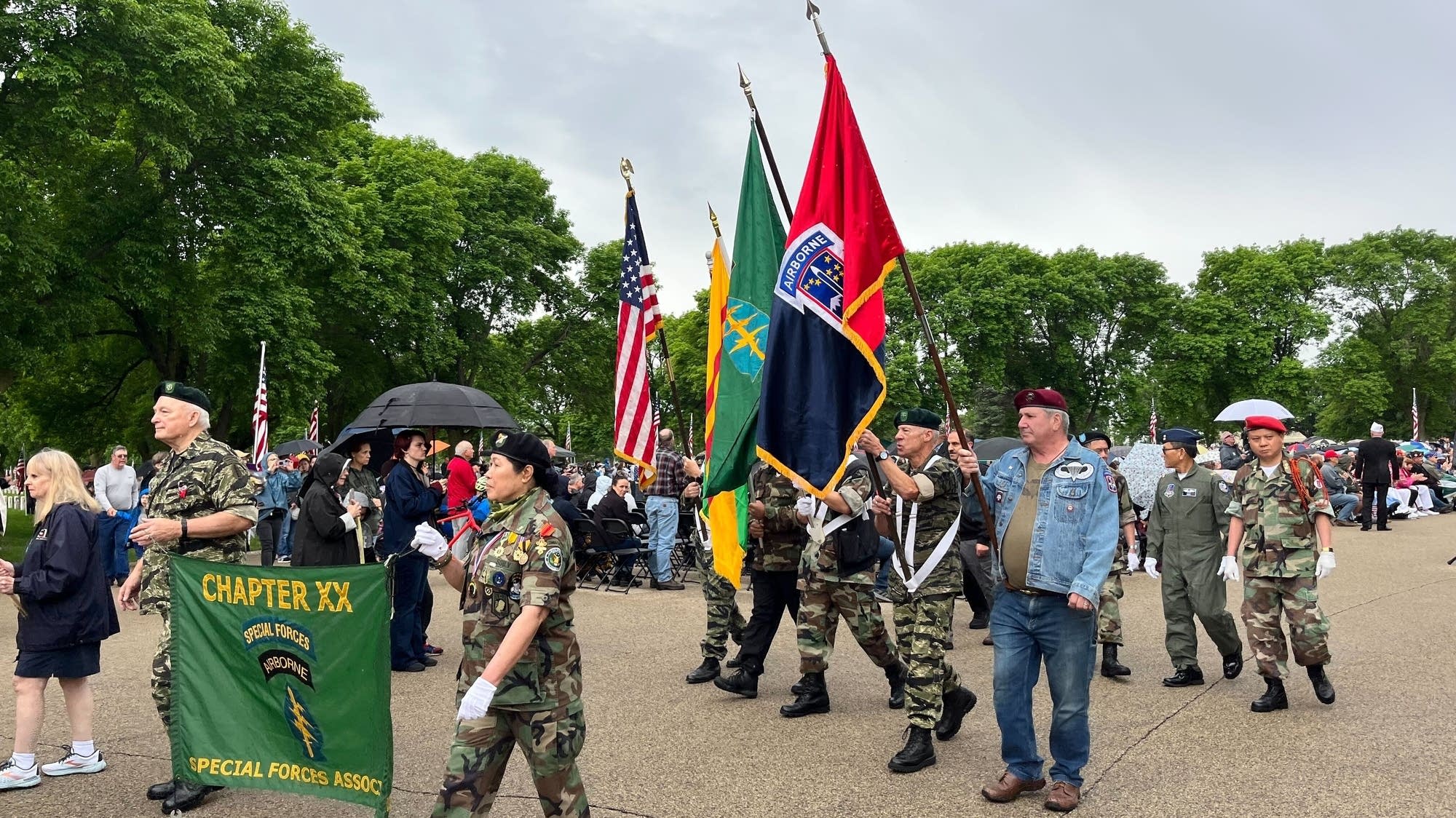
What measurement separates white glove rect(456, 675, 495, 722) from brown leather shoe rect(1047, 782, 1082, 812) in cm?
281

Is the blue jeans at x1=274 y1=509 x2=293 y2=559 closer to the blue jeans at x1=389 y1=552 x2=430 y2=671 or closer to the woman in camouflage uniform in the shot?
the blue jeans at x1=389 y1=552 x2=430 y2=671

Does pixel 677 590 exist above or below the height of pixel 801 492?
below

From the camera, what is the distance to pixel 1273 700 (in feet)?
23.0

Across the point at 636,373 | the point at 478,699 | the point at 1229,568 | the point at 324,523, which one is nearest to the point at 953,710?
the point at 1229,568

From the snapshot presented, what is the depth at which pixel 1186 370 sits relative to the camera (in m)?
48.9

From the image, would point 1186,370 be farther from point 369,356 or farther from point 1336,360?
point 369,356

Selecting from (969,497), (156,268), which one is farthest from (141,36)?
(969,497)

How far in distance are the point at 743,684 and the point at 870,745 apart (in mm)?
1507

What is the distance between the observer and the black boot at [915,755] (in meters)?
5.68

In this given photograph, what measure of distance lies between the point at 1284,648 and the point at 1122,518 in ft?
6.03

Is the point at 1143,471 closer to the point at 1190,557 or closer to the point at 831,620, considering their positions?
the point at 1190,557

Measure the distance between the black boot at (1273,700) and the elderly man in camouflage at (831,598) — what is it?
2326mm

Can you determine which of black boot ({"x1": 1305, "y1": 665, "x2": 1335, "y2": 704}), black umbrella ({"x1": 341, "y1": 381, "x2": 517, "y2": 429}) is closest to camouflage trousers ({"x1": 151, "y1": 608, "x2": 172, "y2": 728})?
black umbrella ({"x1": 341, "y1": 381, "x2": 517, "y2": 429})

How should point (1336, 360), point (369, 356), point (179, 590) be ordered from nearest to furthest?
point (179, 590) < point (369, 356) < point (1336, 360)
